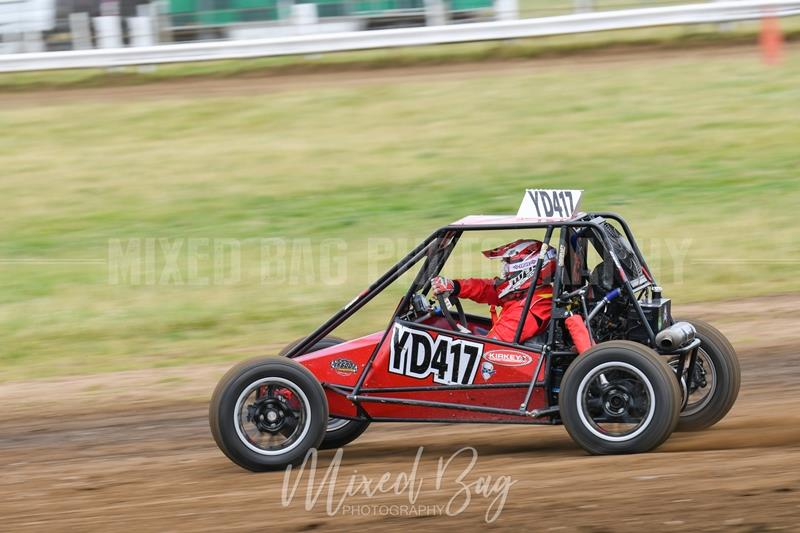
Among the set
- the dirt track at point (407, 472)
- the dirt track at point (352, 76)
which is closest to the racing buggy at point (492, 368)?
the dirt track at point (407, 472)

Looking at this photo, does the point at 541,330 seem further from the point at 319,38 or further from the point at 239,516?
the point at 319,38

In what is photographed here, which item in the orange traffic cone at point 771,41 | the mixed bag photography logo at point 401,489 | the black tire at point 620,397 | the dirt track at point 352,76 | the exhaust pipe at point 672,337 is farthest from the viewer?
the dirt track at point 352,76

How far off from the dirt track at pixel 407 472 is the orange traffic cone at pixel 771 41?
10641 mm

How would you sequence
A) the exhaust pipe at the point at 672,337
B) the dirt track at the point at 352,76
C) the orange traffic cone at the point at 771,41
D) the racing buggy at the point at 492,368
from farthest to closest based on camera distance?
the dirt track at the point at 352,76, the orange traffic cone at the point at 771,41, the exhaust pipe at the point at 672,337, the racing buggy at the point at 492,368

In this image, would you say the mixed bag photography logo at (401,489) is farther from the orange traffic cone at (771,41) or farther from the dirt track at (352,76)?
the orange traffic cone at (771,41)

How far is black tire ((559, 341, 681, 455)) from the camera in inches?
226

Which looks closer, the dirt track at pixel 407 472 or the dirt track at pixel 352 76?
the dirt track at pixel 407 472

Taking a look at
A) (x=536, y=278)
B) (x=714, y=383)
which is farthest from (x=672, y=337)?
(x=536, y=278)

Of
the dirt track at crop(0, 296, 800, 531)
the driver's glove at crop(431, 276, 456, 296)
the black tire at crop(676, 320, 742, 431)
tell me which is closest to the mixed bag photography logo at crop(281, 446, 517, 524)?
the dirt track at crop(0, 296, 800, 531)

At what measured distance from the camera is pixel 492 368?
6.16 m

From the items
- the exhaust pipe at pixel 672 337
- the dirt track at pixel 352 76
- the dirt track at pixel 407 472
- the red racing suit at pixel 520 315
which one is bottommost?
the dirt track at pixel 407 472

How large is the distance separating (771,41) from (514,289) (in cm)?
1342

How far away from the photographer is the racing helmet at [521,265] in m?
6.34

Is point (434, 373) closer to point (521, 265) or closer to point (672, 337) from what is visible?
point (521, 265)
